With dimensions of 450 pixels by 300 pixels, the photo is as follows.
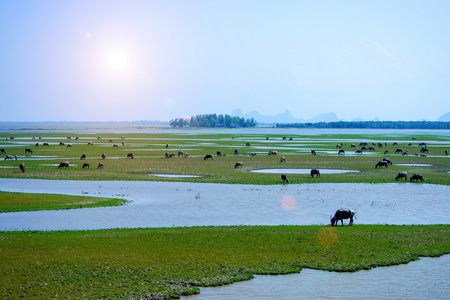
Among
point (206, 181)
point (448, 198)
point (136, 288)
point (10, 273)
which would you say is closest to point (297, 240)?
point (136, 288)

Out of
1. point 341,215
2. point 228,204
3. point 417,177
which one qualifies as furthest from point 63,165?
point 417,177

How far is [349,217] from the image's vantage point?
A: 86.9 ft

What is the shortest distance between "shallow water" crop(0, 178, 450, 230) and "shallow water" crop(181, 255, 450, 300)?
30.6 feet

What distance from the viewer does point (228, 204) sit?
110 ft

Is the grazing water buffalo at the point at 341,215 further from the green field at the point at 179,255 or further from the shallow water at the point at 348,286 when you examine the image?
the shallow water at the point at 348,286

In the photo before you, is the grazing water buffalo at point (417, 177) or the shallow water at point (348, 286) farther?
the grazing water buffalo at point (417, 177)

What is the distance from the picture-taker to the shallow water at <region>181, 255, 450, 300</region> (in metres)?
15.7

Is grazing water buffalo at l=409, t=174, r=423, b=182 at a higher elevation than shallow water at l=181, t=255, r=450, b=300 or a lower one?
higher

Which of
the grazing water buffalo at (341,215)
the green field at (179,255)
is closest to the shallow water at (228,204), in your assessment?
the grazing water buffalo at (341,215)

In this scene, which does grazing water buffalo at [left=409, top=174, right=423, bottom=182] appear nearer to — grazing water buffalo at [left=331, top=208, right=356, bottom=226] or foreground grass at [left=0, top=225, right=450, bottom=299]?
foreground grass at [left=0, top=225, right=450, bottom=299]

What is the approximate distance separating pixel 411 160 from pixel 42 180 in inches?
2158

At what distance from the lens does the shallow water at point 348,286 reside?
619 inches

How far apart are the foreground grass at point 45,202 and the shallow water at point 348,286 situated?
61.5 ft

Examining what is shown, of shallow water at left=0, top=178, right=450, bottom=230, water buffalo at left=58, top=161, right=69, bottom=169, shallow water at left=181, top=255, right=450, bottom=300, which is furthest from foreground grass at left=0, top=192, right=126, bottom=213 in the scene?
water buffalo at left=58, top=161, right=69, bottom=169
